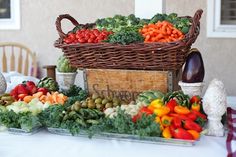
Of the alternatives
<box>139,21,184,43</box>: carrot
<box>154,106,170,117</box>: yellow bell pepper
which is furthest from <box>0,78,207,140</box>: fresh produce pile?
<box>139,21,184,43</box>: carrot

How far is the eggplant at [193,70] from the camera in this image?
5.17 ft

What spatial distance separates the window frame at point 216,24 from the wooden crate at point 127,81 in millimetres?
1492

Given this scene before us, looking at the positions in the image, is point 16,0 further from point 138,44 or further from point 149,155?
point 149,155

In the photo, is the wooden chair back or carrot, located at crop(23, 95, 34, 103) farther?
the wooden chair back

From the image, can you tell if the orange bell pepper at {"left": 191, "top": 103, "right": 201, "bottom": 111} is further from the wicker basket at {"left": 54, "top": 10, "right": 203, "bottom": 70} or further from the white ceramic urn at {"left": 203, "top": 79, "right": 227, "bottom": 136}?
the wicker basket at {"left": 54, "top": 10, "right": 203, "bottom": 70}

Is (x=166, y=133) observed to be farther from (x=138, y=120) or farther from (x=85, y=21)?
(x=85, y=21)

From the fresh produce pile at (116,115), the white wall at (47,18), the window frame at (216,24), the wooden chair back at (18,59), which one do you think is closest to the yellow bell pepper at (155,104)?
the fresh produce pile at (116,115)

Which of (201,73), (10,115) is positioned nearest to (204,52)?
(201,73)

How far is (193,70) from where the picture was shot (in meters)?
1.58

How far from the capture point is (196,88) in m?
1.60

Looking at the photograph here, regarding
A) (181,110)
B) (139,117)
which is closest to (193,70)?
(181,110)

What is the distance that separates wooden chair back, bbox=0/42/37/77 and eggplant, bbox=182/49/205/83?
2.11 m

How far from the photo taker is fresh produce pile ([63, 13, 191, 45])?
1577 mm

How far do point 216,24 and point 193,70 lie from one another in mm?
1668
